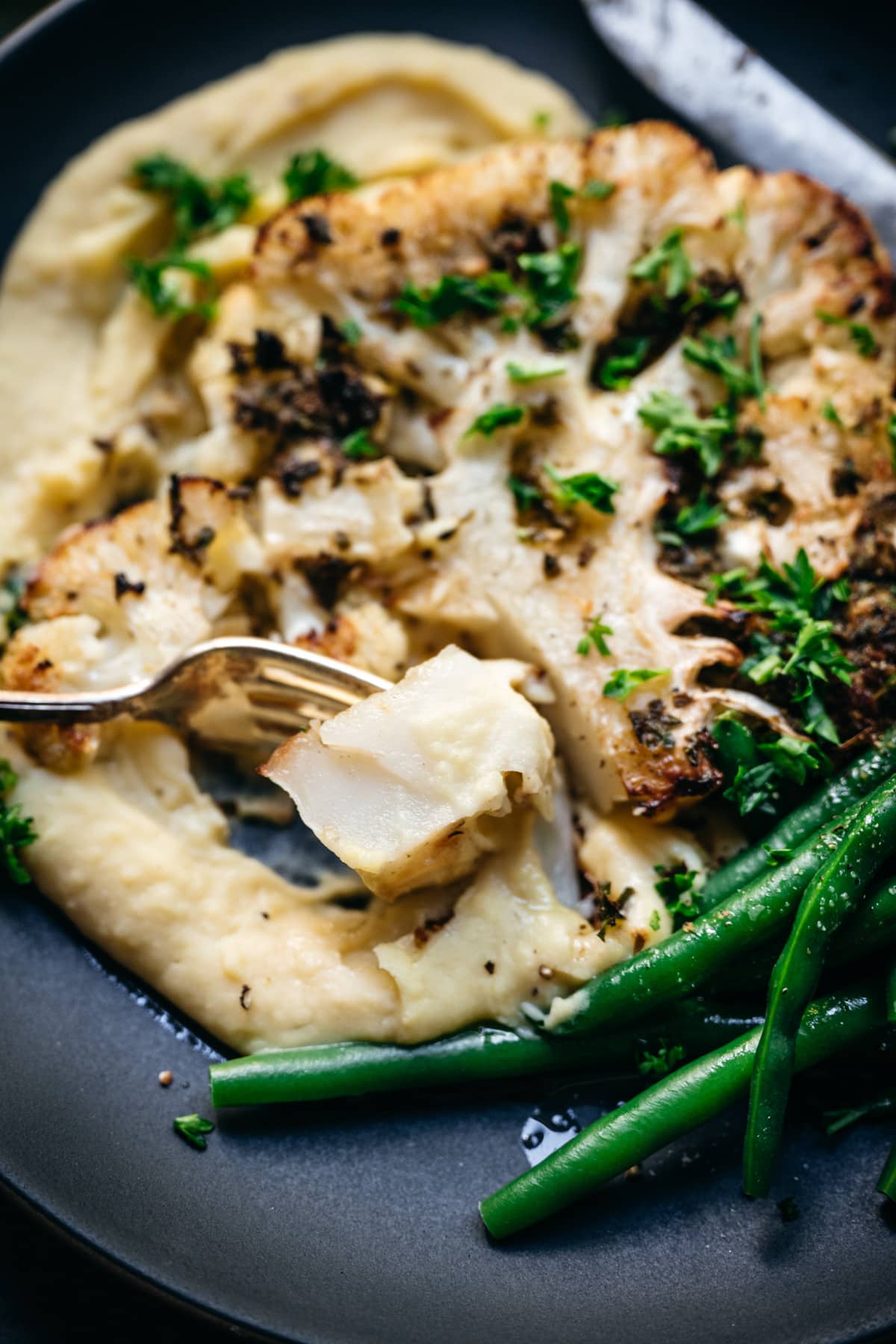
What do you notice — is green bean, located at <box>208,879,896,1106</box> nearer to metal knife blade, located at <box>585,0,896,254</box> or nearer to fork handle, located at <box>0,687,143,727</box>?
fork handle, located at <box>0,687,143,727</box>

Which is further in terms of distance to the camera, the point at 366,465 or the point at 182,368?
the point at 182,368

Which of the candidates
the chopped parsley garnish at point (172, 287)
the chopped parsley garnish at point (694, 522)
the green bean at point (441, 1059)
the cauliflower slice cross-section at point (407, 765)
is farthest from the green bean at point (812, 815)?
the chopped parsley garnish at point (172, 287)

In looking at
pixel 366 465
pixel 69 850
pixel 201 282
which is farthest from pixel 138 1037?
pixel 201 282

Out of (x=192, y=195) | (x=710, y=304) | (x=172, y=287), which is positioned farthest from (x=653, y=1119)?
(x=192, y=195)

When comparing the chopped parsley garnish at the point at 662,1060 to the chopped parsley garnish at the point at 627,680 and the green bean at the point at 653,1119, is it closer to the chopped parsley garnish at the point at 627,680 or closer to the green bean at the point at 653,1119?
the green bean at the point at 653,1119

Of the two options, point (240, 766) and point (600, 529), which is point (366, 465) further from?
point (240, 766)
